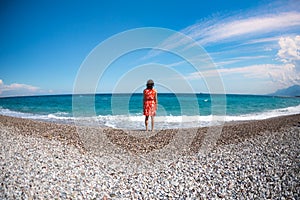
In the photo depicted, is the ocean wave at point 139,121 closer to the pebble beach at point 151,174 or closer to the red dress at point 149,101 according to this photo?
the red dress at point 149,101

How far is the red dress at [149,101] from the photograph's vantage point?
10.5 metres

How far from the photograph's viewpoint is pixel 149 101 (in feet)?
35.0

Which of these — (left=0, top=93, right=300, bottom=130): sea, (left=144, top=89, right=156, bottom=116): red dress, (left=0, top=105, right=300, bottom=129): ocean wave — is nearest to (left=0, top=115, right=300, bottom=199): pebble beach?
(left=144, top=89, right=156, bottom=116): red dress

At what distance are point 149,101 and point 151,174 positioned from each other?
17.8ft

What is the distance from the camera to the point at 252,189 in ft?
15.7

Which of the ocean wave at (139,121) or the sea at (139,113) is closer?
the ocean wave at (139,121)

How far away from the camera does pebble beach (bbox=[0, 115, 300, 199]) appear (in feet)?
15.0

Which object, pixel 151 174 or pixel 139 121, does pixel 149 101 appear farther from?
pixel 139 121

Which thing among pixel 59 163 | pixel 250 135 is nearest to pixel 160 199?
pixel 59 163

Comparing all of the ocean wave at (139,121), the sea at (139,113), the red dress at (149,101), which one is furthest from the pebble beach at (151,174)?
the ocean wave at (139,121)

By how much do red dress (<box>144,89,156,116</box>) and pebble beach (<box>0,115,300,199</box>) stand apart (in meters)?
3.03

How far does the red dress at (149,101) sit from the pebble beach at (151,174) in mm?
3032

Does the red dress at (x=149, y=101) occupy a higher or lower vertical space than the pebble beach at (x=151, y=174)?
higher

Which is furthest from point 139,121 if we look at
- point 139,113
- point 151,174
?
point 151,174
